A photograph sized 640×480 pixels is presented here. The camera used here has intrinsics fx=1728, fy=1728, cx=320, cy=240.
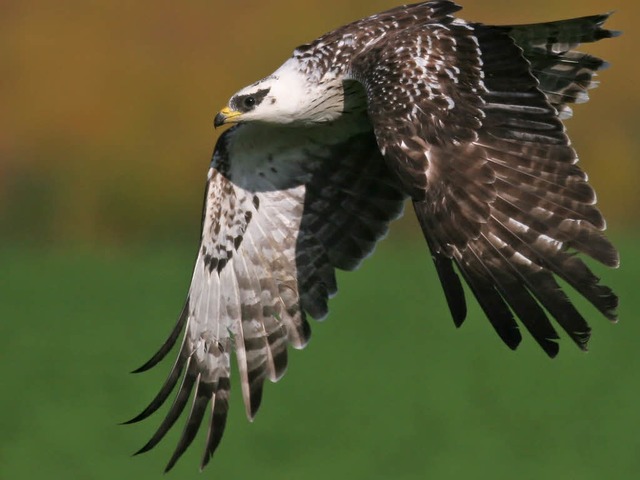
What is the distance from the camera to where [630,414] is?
15344mm

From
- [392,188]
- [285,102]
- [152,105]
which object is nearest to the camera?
[285,102]

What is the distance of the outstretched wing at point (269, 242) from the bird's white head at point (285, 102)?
427 mm

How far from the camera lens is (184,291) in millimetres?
20234

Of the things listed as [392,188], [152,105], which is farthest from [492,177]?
[152,105]

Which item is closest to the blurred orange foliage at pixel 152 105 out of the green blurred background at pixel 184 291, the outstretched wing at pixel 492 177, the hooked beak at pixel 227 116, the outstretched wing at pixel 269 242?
the green blurred background at pixel 184 291

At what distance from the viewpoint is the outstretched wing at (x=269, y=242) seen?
10.1 meters

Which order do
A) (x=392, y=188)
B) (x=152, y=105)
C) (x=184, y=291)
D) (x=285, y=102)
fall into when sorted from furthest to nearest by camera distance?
(x=152, y=105) < (x=184, y=291) < (x=392, y=188) < (x=285, y=102)

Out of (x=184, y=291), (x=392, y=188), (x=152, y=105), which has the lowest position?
(x=184, y=291)

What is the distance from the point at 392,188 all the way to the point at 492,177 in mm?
1972

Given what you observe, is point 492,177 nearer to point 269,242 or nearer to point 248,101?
point 248,101

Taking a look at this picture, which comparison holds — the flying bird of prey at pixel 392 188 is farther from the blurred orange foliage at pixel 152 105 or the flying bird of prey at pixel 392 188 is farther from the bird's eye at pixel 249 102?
the blurred orange foliage at pixel 152 105

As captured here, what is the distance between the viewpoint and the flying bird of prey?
816cm

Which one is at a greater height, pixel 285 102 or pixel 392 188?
pixel 285 102

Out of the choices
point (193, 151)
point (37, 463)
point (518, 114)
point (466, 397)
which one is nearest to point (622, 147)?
point (193, 151)
